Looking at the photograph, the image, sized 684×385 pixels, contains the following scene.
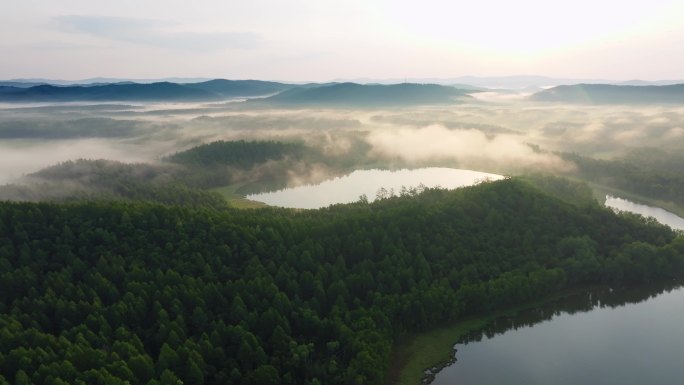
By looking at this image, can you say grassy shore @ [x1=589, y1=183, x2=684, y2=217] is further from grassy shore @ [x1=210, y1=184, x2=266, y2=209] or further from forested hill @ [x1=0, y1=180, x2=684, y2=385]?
grassy shore @ [x1=210, y1=184, x2=266, y2=209]

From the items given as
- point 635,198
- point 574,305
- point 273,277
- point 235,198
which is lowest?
point 574,305

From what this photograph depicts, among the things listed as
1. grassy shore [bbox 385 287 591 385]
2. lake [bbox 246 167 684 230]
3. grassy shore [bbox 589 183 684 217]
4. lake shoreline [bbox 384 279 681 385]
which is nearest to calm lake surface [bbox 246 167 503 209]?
lake [bbox 246 167 684 230]

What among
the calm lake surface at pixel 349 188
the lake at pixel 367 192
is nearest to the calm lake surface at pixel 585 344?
the lake at pixel 367 192

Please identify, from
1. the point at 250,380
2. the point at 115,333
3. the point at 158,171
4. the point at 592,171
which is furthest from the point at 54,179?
the point at 592,171

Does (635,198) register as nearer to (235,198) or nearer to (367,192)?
(367,192)

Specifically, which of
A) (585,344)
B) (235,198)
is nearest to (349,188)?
(235,198)

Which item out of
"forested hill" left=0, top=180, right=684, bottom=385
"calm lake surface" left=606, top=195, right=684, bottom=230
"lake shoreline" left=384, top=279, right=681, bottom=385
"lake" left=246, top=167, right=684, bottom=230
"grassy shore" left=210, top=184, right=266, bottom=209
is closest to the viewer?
"forested hill" left=0, top=180, right=684, bottom=385
